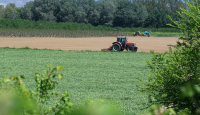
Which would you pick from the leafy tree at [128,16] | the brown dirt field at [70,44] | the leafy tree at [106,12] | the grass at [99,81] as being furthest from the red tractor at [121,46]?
the leafy tree at [128,16]

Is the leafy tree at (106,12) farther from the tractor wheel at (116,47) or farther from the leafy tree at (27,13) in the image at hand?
the tractor wheel at (116,47)

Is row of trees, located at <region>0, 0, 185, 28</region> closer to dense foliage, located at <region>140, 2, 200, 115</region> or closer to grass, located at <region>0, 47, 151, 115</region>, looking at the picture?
grass, located at <region>0, 47, 151, 115</region>

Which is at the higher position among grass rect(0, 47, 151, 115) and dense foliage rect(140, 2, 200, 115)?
dense foliage rect(140, 2, 200, 115)

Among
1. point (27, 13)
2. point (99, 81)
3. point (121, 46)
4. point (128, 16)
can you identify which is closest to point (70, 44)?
point (121, 46)

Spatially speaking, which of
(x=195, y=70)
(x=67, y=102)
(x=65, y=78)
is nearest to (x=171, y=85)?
(x=195, y=70)

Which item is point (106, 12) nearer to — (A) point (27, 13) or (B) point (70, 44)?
(A) point (27, 13)

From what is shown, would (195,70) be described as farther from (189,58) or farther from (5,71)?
(5,71)

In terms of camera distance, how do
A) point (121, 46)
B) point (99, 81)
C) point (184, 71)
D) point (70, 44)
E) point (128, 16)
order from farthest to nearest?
point (128, 16), point (70, 44), point (121, 46), point (99, 81), point (184, 71)

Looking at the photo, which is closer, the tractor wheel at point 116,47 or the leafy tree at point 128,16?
the tractor wheel at point 116,47

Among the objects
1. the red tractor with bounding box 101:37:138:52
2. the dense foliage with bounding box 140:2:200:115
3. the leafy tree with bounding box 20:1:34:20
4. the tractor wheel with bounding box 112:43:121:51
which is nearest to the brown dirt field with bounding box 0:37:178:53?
the red tractor with bounding box 101:37:138:52

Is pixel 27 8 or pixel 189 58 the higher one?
pixel 27 8

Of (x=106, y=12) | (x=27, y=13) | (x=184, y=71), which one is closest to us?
(x=184, y=71)

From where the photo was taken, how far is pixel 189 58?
3.88m

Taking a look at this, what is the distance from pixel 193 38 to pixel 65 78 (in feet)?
24.7
